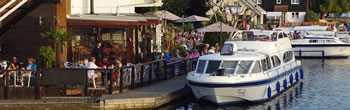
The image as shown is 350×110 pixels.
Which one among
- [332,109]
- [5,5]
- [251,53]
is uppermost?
[5,5]

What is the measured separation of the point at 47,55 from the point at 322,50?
30298 mm

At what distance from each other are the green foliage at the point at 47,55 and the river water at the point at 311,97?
526cm

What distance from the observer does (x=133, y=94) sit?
25875mm

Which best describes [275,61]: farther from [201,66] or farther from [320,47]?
[320,47]

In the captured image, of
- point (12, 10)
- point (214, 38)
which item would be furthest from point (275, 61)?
point (214, 38)

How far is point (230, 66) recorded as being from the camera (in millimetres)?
26594

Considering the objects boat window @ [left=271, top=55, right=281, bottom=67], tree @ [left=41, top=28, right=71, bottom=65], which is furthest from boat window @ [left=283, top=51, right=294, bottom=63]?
tree @ [left=41, top=28, right=71, bottom=65]

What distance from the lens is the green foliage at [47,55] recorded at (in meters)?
28.1

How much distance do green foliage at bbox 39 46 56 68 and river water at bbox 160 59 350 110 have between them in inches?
207

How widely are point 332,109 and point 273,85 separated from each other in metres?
2.97

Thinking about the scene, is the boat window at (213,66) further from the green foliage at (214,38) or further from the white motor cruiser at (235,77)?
the green foliage at (214,38)

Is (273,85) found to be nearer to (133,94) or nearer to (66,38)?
(133,94)

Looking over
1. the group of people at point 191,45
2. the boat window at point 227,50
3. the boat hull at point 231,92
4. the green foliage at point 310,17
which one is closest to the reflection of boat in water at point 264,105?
the boat hull at point 231,92

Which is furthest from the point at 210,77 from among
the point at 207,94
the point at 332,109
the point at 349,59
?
the point at 349,59
